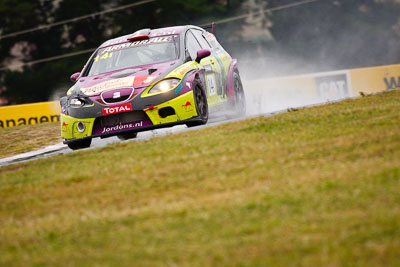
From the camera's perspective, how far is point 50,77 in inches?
1746

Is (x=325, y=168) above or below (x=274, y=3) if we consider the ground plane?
above

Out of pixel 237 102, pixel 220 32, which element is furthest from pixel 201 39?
pixel 220 32

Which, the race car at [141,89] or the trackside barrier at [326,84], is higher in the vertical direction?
the race car at [141,89]

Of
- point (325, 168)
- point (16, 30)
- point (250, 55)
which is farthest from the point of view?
point (250, 55)

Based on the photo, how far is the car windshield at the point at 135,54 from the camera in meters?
11.2

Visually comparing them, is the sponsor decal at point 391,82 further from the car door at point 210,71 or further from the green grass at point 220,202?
the green grass at point 220,202

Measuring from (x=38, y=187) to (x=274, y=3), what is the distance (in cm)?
4588

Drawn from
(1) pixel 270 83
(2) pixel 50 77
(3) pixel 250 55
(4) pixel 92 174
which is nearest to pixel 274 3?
(3) pixel 250 55

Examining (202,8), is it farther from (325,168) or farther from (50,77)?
(325,168)

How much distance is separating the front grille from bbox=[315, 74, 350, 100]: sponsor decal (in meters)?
14.8

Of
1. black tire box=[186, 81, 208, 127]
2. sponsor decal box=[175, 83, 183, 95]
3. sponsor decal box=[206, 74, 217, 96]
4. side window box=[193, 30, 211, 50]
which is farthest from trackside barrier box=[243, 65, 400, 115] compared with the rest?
sponsor decal box=[175, 83, 183, 95]

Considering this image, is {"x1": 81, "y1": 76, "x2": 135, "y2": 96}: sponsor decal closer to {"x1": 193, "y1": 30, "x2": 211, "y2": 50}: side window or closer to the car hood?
the car hood

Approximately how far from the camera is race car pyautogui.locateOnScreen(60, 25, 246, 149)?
1018cm

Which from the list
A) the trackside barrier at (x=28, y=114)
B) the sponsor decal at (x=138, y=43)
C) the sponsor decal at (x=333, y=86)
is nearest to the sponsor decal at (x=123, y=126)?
the sponsor decal at (x=138, y=43)
